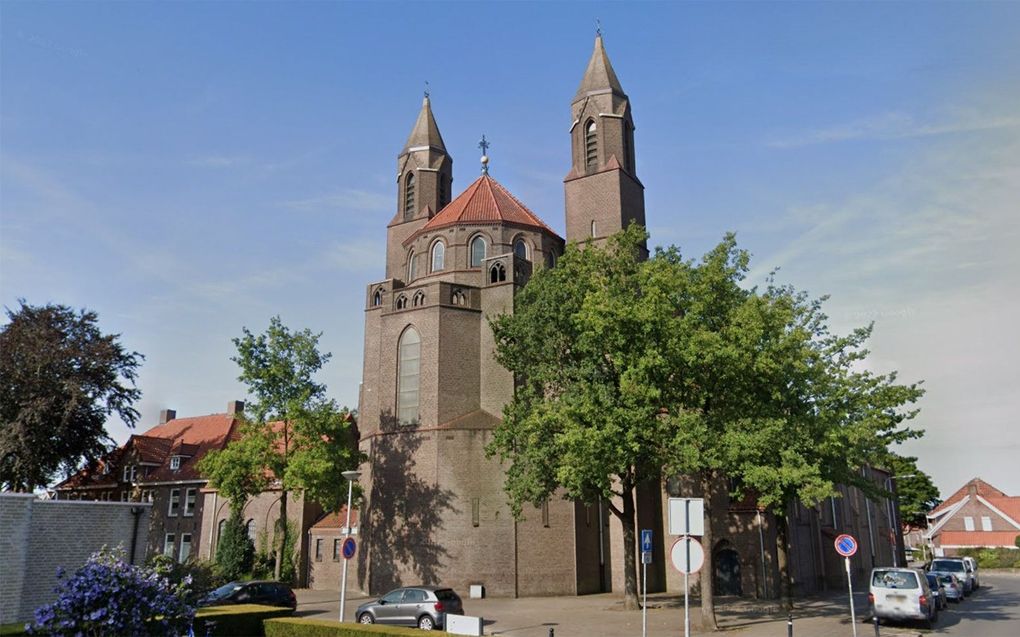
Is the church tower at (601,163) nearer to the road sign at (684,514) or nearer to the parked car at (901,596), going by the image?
the parked car at (901,596)

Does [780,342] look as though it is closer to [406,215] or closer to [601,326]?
[601,326]

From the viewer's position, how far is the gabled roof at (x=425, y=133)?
4853 cm

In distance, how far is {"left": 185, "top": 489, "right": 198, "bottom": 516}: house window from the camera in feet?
157

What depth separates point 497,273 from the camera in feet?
128

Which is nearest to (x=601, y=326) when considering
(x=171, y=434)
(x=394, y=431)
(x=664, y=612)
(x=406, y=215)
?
(x=664, y=612)

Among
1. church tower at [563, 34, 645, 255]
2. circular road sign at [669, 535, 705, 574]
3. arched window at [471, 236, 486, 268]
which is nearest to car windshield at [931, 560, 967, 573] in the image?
church tower at [563, 34, 645, 255]

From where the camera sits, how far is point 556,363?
2844 cm

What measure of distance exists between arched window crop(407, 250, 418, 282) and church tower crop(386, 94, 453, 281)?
92 centimetres

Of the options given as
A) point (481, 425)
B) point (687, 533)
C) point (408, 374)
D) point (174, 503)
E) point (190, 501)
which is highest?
point (408, 374)

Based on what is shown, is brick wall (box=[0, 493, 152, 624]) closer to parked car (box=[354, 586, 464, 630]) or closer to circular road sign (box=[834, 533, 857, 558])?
parked car (box=[354, 586, 464, 630])

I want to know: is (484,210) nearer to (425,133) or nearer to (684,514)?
(425,133)

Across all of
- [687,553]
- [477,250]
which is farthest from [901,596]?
[477,250]

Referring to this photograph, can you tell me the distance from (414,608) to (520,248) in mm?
23154

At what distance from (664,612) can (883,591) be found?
7791mm
